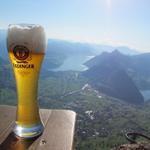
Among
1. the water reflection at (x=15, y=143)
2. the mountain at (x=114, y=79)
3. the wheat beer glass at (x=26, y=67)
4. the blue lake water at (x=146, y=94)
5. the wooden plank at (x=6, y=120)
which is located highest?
the wheat beer glass at (x=26, y=67)

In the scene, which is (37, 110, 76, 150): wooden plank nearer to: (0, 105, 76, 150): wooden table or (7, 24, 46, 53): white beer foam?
(0, 105, 76, 150): wooden table

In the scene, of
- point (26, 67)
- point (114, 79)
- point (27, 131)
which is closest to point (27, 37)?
point (26, 67)

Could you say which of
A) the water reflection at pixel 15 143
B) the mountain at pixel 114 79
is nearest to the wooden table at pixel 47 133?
the water reflection at pixel 15 143

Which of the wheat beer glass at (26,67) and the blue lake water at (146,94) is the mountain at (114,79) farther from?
the wheat beer glass at (26,67)

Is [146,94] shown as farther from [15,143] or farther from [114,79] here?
[15,143]

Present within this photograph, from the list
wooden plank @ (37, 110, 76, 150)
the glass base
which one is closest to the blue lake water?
wooden plank @ (37, 110, 76, 150)
